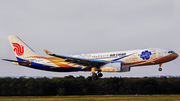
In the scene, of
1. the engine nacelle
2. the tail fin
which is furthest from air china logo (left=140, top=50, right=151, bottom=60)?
the tail fin

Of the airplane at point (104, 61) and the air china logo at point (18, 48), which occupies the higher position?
the air china logo at point (18, 48)

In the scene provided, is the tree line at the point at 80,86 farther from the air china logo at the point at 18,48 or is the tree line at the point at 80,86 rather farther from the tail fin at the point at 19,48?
the air china logo at the point at 18,48

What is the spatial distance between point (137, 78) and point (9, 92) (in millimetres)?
34299

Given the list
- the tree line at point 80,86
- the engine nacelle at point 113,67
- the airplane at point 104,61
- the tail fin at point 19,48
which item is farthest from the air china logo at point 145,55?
the tree line at point 80,86

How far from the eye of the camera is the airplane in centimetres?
4331

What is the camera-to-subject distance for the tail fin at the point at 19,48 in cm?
5278

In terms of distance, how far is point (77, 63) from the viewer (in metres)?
45.0

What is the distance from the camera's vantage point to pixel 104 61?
44219 mm

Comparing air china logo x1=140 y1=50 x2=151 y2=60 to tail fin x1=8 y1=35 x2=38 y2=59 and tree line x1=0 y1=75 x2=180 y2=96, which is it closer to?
tail fin x1=8 y1=35 x2=38 y2=59

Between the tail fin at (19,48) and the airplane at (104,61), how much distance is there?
7.69ft

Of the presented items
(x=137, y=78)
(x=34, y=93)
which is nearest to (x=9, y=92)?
(x=34, y=93)

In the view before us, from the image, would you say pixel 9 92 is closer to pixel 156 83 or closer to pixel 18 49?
pixel 18 49

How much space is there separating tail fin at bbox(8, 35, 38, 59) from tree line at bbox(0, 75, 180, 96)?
14.9 meters

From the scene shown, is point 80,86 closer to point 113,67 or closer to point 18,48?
point 18,48
